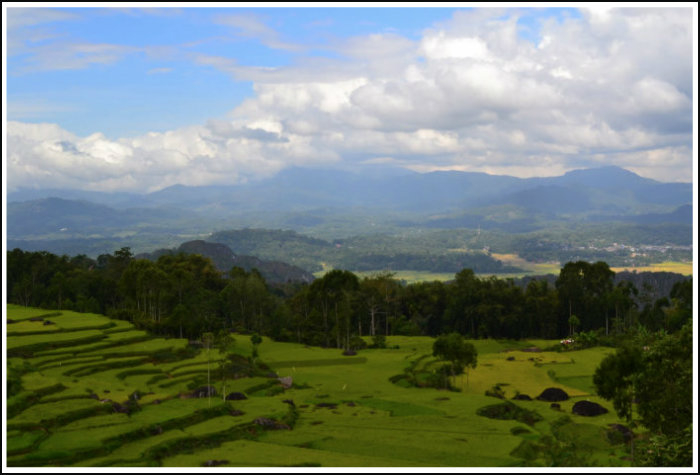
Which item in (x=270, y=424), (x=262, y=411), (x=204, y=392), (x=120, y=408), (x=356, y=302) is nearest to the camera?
(x=270, y=424)

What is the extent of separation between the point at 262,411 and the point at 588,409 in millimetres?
20133

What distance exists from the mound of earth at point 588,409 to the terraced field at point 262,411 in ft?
1.75

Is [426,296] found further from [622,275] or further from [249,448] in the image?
[622,275]

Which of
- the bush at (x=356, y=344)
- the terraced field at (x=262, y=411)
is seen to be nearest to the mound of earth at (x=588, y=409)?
the terraced field at (x=262, y=411)

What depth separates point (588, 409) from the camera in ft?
123

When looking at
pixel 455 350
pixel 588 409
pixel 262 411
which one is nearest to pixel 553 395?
pixel 588 409

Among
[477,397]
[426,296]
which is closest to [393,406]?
[477,397]

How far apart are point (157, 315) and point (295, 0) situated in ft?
208

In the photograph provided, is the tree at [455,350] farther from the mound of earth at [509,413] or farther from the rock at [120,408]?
the rock at [120,408]

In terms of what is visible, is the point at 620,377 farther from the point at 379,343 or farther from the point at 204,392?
the point at 379,343

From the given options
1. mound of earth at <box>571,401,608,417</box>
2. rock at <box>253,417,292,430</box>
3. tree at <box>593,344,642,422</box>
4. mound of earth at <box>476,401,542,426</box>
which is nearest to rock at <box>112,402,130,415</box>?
rock at <box>253,417,292,430</box>

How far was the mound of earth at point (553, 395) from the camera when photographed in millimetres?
42091

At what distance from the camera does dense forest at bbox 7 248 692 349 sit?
239 feet

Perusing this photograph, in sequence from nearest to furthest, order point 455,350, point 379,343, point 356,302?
1. point 455,350
2. point 379,343
3. point 356,302
